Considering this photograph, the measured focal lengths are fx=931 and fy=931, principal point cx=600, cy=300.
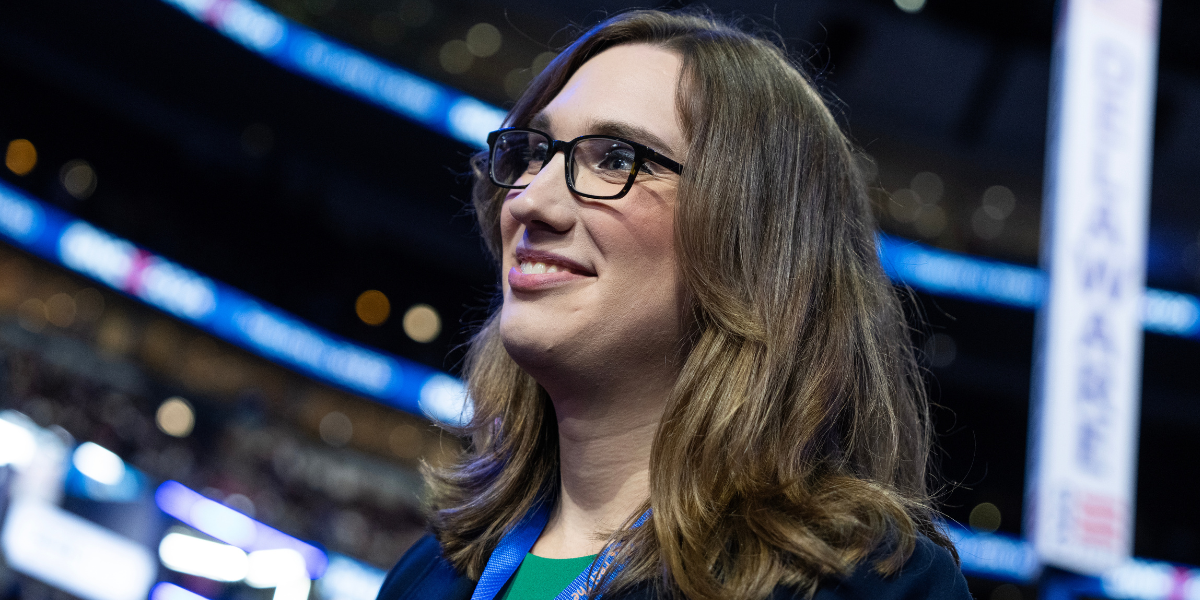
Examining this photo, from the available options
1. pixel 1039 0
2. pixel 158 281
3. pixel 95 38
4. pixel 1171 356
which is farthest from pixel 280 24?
pixel 1171 356

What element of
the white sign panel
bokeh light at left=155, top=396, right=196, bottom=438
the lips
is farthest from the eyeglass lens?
bokeh light at left=155, top=396, right=196, bottom=438

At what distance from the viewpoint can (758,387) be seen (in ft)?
3.96

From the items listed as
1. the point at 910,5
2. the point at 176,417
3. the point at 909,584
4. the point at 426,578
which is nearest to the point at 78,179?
the point at 176,417

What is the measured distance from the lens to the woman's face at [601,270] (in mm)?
1278

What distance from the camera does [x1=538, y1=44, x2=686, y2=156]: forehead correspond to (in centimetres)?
137

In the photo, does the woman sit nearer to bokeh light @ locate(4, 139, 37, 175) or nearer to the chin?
the chin

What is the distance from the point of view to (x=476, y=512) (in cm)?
152

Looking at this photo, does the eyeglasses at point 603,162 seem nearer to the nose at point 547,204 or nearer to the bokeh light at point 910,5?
the nose at point 547,204

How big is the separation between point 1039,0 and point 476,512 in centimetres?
1164

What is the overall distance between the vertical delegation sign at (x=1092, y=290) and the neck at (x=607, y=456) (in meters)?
3.24

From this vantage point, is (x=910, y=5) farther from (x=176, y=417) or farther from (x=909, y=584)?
(x=909, y=584)

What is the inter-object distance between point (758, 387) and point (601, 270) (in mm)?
268

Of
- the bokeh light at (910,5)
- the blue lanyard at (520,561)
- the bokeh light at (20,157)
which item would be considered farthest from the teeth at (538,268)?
the bokeh light at (20,157)

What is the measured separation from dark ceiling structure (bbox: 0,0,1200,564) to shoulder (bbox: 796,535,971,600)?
9.57 meters
